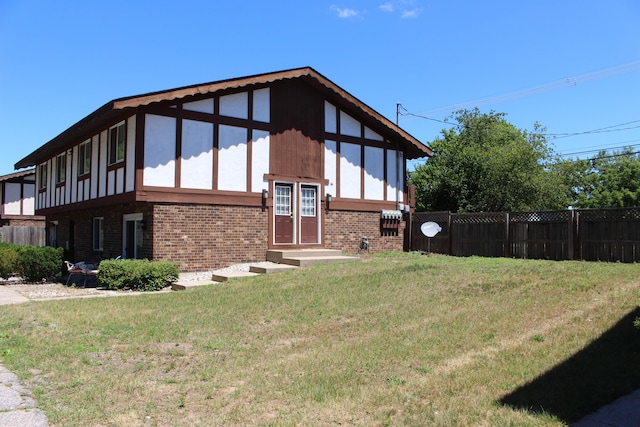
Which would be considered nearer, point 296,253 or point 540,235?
point 296,253

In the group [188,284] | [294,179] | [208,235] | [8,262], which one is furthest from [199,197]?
[8,262]

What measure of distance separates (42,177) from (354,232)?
56.7ft

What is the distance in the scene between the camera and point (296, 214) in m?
16.8

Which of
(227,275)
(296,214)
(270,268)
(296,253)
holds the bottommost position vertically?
(227,275)

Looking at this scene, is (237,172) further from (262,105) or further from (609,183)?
(609,183)

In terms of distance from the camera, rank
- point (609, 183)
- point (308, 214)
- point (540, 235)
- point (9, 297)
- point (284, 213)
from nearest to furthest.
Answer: point (9, 297)
point (540, 235)
point (284, 213)
point (308, 214)
point (609, 183)

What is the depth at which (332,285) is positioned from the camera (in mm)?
10820

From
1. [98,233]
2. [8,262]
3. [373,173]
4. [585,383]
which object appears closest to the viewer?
[585,383]

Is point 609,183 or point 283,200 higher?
point 609,183

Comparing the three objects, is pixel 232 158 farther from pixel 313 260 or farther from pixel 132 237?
pixel 132 237

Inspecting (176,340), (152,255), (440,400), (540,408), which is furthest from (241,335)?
(152,255)

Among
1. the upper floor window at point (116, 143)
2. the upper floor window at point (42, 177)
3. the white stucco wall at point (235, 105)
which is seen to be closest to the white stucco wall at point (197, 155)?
the white stucco wall at point (235, 105)

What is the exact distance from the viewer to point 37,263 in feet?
49.5

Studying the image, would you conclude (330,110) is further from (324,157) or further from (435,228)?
(435,228)
